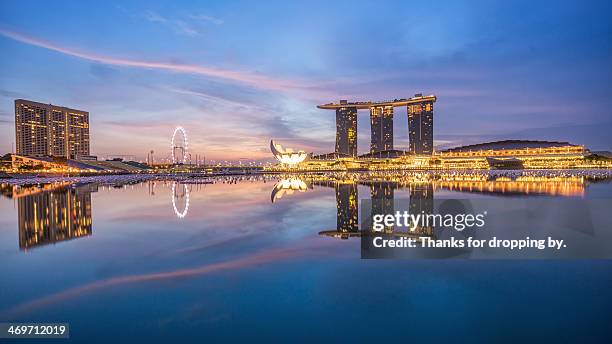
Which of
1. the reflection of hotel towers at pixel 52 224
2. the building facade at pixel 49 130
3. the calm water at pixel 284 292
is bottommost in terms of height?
the calm water at pixel 284 292

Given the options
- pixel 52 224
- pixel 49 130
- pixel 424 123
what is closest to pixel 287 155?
pixel 424 123

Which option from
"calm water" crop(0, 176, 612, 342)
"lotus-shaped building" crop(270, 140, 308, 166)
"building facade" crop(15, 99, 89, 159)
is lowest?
"calm water" crop(0, 176, 612, 342)

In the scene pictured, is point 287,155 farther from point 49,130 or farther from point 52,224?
point 52,224

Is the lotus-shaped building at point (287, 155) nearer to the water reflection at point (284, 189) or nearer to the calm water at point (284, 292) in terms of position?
the water reflection at point (284, 189)

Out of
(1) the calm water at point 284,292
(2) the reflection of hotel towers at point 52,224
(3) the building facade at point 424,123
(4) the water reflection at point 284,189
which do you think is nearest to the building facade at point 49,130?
(4) the water reflection at point 284,189

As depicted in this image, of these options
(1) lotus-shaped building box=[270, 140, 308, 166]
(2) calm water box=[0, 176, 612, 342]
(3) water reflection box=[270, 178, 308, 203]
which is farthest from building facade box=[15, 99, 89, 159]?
(2) calm water box=[0, 176, 612, 342]

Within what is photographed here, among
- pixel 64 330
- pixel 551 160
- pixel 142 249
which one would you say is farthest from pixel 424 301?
pixel 551 160

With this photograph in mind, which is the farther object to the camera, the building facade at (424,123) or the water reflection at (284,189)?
the building facade at (424,123)

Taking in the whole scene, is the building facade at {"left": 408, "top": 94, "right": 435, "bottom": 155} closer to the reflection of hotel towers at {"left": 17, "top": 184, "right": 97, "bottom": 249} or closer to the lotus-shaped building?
the lotus-shaped building
